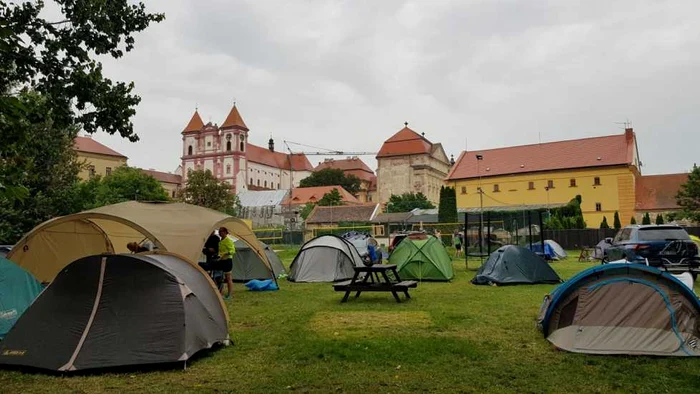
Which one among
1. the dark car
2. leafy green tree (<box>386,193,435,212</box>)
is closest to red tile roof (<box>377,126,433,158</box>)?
leafy green tree (<box>386,193,435,212</box>)

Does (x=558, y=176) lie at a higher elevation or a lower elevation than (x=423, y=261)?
higher

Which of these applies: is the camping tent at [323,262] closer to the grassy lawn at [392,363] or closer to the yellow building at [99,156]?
the grassy lawn at [392,363]

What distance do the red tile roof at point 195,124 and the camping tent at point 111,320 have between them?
390ft

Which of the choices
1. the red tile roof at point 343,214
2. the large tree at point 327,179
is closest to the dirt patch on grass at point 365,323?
the red tile roof at point 343,214

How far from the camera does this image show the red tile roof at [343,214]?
221ft

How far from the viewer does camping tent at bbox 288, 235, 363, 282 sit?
16.8 metres

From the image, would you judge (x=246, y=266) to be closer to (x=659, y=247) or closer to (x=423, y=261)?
(x=423, y=261)

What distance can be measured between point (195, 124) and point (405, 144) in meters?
51.0

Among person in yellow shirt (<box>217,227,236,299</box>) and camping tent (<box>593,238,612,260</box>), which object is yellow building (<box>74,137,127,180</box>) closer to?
camping tent (<box>593,238,612,260</box>)

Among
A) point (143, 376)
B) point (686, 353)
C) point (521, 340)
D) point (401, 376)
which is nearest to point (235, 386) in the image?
point (143, 376)

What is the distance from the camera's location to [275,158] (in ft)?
440

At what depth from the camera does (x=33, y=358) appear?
6.23m

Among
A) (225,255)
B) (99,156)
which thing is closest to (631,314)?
(225,255)

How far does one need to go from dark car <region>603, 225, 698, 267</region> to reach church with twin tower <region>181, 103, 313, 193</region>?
99477 mm
